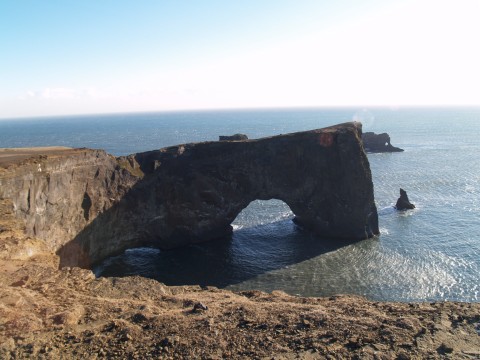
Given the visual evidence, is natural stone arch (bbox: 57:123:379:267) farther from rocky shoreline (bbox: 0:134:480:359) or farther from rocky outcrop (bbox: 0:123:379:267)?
rocky shoreline (bbox: 0:134:480:359)

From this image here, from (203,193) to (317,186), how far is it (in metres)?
15.4

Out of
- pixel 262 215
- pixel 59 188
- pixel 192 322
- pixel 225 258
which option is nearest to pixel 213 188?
pixel 225 258

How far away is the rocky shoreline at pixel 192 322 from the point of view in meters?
15.4

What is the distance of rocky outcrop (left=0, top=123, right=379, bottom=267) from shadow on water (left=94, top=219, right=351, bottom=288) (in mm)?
1762

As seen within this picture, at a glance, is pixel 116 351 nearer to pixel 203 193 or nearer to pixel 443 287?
pixel 443 287

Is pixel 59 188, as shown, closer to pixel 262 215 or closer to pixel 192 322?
pixel 192 322

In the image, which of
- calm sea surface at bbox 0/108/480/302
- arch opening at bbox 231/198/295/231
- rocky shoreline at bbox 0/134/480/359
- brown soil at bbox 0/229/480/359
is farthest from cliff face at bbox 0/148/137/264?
arch opening at bbox 231/198/295/231

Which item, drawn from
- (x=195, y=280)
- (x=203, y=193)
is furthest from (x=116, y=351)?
(x=203, y=193)

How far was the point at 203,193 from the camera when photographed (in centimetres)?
4700

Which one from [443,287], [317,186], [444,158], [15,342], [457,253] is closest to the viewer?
[15,342]

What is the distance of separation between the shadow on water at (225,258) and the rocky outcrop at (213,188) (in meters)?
1.76

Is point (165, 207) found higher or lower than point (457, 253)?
higher

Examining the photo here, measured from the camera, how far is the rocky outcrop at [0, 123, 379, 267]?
40531 millimetres

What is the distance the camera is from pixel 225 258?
40531 mm
